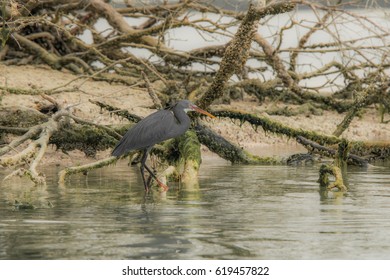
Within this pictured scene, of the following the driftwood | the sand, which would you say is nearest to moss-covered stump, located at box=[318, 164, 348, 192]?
the driftwood

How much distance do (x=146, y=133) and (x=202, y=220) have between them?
8.25ft

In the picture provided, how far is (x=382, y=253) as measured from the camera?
281 inches

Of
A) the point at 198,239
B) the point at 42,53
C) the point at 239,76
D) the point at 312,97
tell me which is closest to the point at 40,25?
the point at 42,53

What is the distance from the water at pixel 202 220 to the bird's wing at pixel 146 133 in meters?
0.51

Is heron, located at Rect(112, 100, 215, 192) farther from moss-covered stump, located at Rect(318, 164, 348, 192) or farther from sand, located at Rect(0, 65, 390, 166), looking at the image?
sand, located at Rect(0, 65, 390, 166)

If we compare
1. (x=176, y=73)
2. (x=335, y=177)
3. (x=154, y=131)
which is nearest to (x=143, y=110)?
(x=176, y=73)

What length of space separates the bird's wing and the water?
0.51 m

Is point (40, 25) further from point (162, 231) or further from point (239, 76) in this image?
point (162, 231)

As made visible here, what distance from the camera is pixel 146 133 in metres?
11.1

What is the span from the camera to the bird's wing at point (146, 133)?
11.0 meters

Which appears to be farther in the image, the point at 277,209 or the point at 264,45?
the point at 264,45

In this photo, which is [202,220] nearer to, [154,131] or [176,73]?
[154,131]

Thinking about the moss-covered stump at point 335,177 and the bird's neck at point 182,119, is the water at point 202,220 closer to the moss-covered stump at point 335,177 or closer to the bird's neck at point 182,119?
the moss-covered stump at point 335,177
